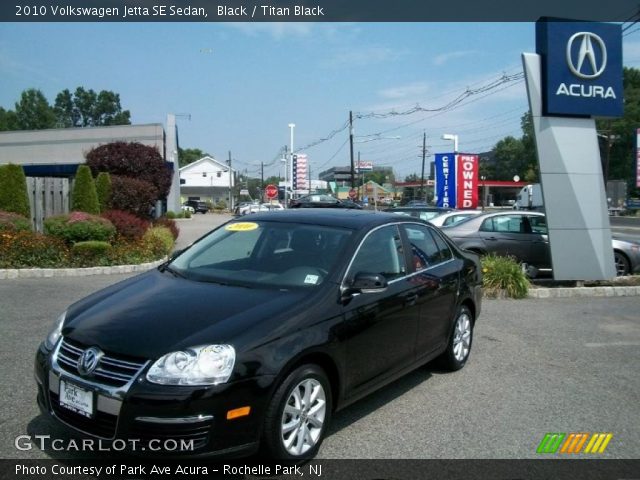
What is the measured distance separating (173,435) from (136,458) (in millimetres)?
510

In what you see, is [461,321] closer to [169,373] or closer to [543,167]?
[169,373]

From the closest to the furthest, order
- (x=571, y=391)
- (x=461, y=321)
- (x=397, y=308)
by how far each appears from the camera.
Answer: (x=397, y=308) < (x=571, y=391) < (x=461, y=321)

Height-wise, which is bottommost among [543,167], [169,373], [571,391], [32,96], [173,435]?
[571,391]

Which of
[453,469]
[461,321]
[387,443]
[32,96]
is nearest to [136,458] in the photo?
[387,443]

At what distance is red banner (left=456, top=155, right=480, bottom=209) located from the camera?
2472cm

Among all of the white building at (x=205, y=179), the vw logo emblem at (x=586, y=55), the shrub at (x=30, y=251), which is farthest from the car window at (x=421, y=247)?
the white building at (x=205, y=179)

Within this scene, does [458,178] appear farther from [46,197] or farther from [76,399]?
[76,399]

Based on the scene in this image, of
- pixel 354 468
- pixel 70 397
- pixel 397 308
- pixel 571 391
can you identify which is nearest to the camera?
pixel 70 397

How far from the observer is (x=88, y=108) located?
10806cm

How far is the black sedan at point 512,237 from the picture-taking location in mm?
11766

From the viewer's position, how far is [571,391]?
524 centimetres

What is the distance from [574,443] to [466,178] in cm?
2172

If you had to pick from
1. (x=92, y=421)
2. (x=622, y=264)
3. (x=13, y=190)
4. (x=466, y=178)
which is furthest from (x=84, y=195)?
(x=466, y=178)

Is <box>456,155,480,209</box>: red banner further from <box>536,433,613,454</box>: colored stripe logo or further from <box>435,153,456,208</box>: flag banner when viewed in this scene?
<box>536,433,613,454</box>: colored stripe logo
